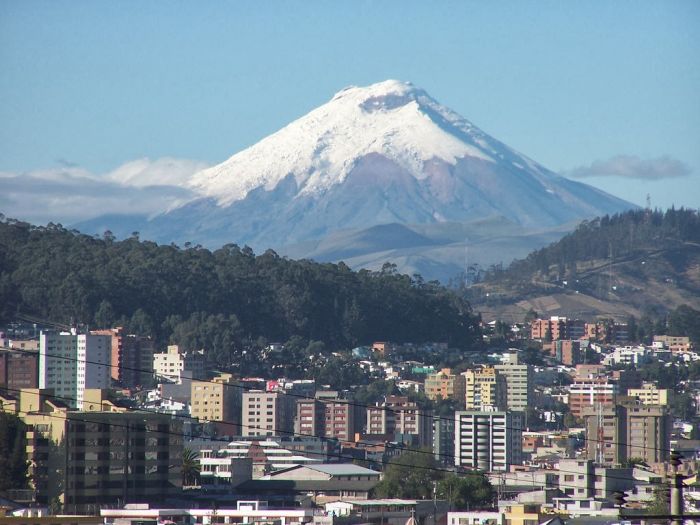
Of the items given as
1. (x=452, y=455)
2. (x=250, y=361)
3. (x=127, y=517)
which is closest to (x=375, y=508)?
(x=127, y=517)

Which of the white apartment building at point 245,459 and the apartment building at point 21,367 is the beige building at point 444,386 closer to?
the apartment building at point 21,367

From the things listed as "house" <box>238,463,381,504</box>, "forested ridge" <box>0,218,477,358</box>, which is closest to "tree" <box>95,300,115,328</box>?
"forested ridge" <box>0,218,477,358</box>

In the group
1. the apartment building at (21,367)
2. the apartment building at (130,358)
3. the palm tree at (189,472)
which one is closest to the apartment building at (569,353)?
the apartment building at (130,358)

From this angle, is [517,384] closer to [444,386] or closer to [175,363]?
[444,386]

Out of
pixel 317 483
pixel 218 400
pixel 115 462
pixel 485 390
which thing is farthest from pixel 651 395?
pixel 115 462

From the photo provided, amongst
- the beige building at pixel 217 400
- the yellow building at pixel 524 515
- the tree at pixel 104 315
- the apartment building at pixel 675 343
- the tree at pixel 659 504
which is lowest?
the yellow building at pixel 524 515

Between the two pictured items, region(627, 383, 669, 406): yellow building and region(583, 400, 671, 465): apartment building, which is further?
region(627, 383, 669, 406): yellow building

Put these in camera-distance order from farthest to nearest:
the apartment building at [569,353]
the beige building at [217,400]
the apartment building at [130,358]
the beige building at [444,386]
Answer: the apartment building at [569,353] → the beige building at [444,386] → the apartment building at [130,358] → the beige building at [217,400]

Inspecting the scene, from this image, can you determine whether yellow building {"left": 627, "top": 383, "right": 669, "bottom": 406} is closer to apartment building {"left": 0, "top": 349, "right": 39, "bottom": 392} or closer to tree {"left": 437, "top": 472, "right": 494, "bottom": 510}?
apartment building {"left": 0, "top": 349, "right": 39, "bottom": 392}
